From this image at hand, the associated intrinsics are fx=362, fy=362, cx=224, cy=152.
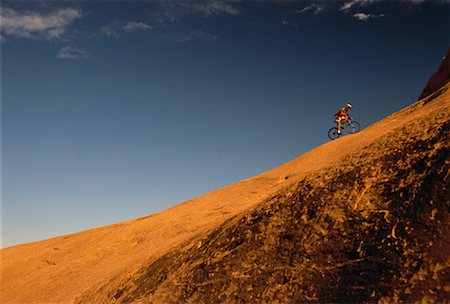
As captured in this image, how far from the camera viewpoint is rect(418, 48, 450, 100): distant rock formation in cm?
2194

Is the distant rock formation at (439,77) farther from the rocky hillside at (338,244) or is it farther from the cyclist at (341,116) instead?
the rocky hillside at (338,244)

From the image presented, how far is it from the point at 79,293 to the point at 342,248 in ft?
22.3

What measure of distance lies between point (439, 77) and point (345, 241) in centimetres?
2267

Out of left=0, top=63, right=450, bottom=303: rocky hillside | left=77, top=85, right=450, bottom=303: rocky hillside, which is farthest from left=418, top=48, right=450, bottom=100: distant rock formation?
left=77, top=85, right=450, bottom=303: rocky hillside

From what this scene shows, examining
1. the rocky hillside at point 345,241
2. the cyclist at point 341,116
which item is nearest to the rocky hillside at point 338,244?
the rocky hillside at point 345,241

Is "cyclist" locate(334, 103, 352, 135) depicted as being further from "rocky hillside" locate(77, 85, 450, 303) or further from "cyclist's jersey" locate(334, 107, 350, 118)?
"rocky hillside" locate(77, 85, 450, 303)

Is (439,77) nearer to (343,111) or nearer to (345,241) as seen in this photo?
(343,111)

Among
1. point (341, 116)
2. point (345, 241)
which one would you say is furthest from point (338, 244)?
point (341, 116)

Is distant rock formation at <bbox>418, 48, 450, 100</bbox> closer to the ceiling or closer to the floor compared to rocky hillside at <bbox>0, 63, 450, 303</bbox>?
closer to the ceiling

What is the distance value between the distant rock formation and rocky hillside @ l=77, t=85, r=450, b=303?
19.2 metres

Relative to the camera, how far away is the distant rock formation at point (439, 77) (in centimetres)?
2194

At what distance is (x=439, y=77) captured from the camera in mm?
22641

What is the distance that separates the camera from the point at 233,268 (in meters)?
4.89

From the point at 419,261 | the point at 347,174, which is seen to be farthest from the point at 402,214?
the point at 347,174
